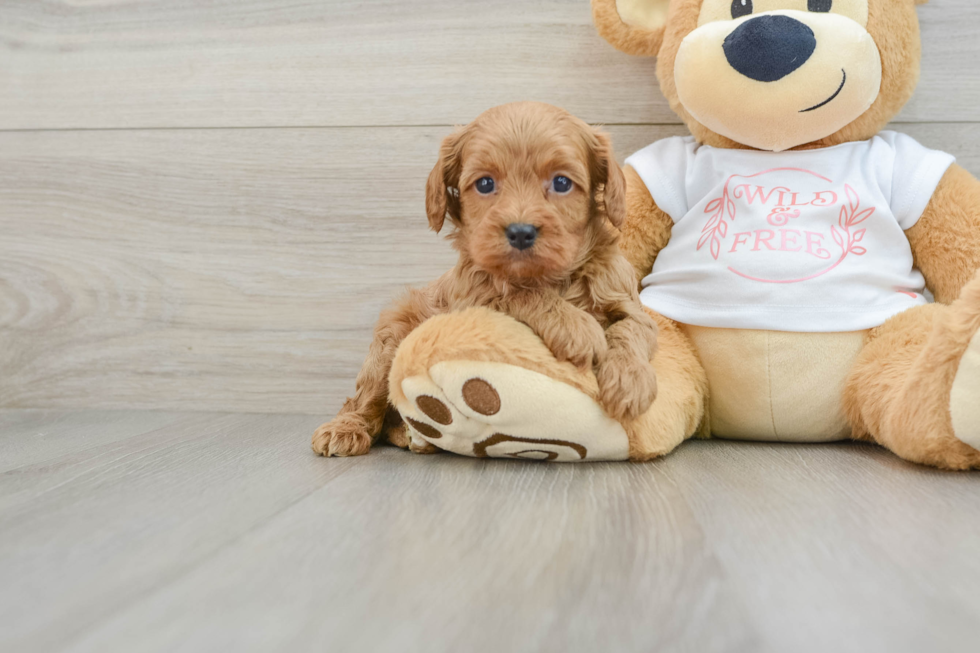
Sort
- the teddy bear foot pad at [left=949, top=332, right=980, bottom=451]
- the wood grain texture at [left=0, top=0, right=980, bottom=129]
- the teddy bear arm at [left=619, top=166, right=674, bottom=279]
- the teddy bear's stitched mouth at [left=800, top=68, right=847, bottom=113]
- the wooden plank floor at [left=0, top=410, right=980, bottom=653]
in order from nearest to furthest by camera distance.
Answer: the wooden plank floor at [left=0, top=410, right=980, bottom=653], the teddy bear foot pad at [left=949, top=332, right=980, bottom=451], the teddy bear's stitched mouth at [left=800, top=68, right=847, bottom=113], the teddy bear arm at [left=619, top=166, right=674, bottom=279], the wood grain texture at [left=0, top=0, right=980, bottom=129]

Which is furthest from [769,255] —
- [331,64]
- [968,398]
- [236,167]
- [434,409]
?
[236,167]

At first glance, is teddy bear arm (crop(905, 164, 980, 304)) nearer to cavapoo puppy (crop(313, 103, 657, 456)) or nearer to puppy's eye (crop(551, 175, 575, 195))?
cavapoo puppy (crop(313, 103, 657, 456))

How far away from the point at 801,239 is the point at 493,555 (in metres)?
0.76

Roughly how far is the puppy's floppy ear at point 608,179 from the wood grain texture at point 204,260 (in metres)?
0.55

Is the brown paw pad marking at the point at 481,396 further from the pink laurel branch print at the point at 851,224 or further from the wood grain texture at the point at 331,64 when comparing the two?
the wood grain texture at the point at 331,64

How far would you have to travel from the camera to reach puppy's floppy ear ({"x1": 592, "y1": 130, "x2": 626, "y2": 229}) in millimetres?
1003

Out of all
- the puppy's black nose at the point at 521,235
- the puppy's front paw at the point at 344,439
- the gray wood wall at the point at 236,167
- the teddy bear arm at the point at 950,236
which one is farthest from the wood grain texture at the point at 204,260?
the teddy bear arm at the point at 950,236

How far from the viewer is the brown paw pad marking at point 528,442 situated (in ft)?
3.22

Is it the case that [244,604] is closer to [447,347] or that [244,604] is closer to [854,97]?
[447,347]

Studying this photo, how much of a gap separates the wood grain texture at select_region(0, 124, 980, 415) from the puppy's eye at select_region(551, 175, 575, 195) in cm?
57

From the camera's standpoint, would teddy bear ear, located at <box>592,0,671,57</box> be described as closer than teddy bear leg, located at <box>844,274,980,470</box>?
No

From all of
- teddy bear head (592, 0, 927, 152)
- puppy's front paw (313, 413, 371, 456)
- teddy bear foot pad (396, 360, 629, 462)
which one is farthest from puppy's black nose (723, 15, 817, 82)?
puppy's front paw (313, 413, 371, 456)

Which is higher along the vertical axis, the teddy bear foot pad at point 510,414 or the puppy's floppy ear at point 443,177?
the puppy's floppy ear at point 443,177

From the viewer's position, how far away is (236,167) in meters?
1.58
